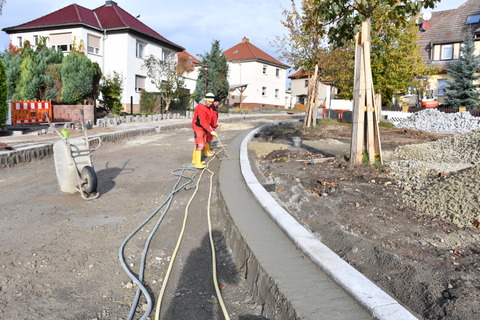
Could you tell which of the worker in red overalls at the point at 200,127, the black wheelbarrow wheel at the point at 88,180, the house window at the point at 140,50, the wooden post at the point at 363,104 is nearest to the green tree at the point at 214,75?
the house window at the point at 140,50

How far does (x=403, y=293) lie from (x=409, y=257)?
679 mm

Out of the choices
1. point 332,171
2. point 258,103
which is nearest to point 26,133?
point 332,171

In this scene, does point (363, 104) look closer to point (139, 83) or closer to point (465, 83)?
point (465, 83)

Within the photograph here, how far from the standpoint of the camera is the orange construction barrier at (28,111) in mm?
15734

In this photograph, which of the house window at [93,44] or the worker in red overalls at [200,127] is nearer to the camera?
the worker in red overalls at [200,127]

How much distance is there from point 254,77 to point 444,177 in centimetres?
4292

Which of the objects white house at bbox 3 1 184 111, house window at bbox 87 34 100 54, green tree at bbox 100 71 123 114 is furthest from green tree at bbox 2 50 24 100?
house window at bbox 87 34 100 54

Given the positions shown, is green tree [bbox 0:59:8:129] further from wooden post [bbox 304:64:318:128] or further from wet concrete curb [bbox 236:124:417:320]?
wet concrete curb [bbox 236:124:417:320]

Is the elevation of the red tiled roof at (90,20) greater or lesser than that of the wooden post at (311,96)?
greater

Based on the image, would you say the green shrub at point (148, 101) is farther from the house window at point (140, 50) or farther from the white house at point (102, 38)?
the house window at point (140, 50)

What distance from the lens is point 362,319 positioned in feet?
8.09

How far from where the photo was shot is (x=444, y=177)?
6180 mm

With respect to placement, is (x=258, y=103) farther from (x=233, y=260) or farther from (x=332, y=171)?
(x=233, y=260)

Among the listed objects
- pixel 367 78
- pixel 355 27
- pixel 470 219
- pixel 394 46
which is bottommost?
pixel 470 219
